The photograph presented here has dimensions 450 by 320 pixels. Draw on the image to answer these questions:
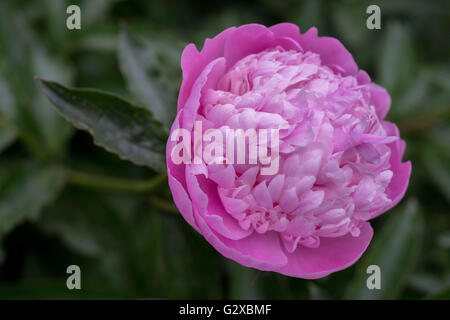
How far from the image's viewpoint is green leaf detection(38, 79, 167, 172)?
0.98m

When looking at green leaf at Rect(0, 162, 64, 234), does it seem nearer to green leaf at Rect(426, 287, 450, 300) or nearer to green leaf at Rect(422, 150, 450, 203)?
green leaf at Rect(426, 287, 450, 300)

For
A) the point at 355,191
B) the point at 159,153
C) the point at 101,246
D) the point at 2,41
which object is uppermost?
the point at 2,41

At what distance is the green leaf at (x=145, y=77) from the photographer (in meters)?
1.16

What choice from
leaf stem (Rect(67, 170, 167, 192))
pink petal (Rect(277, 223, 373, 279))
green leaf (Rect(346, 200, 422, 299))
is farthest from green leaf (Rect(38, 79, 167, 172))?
green leaf (Rect(346, 200, 422, 299))

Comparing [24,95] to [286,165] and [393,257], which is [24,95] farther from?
[393,257]

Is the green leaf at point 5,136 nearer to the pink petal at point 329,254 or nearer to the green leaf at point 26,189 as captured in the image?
the green leaf at point 26,189

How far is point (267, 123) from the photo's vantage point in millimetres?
849

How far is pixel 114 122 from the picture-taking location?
1.04 metres

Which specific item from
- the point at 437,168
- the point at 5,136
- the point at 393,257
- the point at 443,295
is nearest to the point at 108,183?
the point at 5,136

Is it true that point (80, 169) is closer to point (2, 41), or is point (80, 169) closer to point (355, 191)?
point (2, 41)

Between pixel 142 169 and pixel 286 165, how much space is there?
2.73 feet

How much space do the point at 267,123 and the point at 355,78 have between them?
0.80 ft

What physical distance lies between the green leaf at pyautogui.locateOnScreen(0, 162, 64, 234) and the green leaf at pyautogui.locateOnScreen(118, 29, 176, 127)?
40 cm
